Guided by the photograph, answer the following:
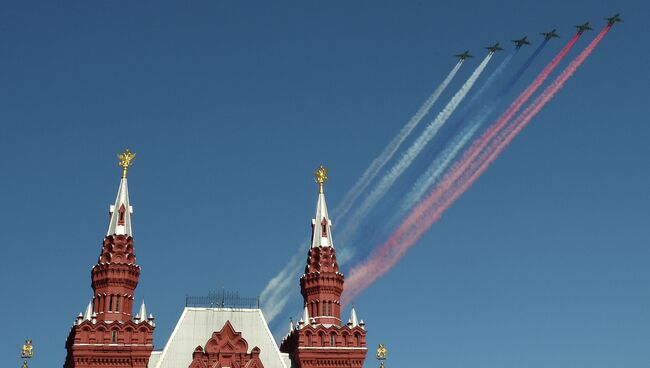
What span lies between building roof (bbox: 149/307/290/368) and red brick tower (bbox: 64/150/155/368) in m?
2.76

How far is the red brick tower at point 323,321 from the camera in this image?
94.8 m

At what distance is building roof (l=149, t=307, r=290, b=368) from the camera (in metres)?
93.6

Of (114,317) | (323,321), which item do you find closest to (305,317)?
(323,321)

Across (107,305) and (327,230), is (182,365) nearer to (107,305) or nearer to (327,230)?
(107,305)

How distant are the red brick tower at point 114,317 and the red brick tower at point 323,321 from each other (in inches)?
585

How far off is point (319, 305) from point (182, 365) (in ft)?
49.2

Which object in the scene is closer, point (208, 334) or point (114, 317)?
point (114, 317)

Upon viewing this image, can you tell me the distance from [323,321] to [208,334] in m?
11.5

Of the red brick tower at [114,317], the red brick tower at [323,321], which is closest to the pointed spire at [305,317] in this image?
the red brick tower at [323,321]

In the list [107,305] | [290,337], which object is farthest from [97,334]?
[290,337]

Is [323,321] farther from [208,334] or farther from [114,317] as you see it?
[114,317]

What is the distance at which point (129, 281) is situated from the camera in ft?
316

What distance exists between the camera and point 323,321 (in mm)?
97875

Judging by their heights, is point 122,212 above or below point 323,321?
above
